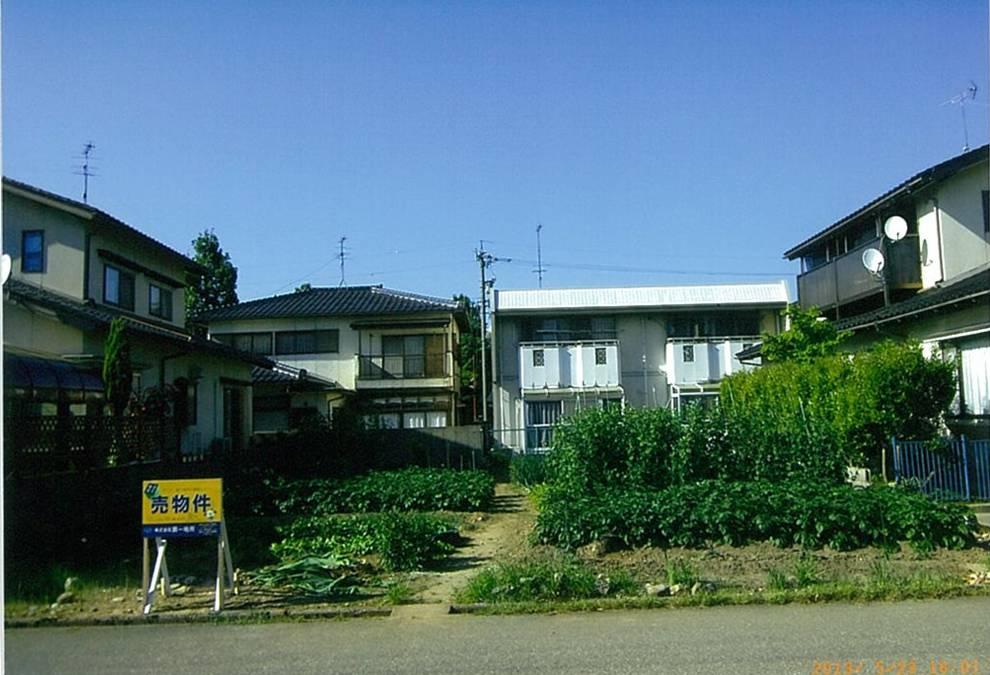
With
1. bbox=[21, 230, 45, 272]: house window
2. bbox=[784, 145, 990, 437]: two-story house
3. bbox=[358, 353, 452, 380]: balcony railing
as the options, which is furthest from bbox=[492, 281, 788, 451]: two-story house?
bbox=[21, 230, 45, 272]: house window

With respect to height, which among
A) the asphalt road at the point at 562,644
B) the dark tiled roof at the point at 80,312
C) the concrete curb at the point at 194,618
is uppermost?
the dark tiled roof at the point at 80,312

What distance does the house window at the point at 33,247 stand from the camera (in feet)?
63.6

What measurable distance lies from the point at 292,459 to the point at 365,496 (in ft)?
18.8

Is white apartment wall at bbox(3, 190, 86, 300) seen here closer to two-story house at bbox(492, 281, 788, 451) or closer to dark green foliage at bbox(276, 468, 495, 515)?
dark green foliage at bbox(276, 468, 495, 515)

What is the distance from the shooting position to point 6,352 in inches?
555

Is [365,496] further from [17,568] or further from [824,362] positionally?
[824,362]

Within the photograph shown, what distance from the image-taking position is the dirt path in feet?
29.6

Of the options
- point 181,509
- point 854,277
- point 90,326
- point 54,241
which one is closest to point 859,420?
point 854,277

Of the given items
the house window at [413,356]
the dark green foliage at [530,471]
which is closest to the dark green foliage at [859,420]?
the dark green foliage at [530,471]

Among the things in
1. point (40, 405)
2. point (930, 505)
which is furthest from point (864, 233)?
point (40, 405)

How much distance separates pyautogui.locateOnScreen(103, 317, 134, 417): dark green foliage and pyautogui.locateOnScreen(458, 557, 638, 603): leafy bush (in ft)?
33.4

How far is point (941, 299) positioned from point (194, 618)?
1345 centimetres

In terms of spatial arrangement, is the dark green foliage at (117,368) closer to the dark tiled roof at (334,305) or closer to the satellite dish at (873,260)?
the satellite dish at (873,260)

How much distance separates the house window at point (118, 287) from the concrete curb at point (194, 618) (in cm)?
1385
